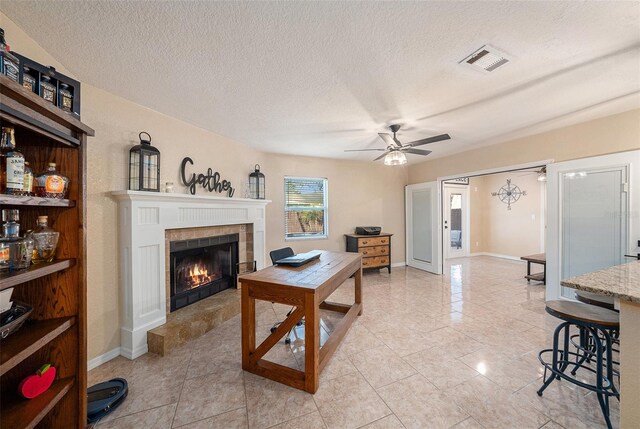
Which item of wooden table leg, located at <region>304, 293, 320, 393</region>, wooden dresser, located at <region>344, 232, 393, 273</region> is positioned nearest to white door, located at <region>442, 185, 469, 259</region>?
wooden dresser, located at <region>344, 232, 393, 273</region>

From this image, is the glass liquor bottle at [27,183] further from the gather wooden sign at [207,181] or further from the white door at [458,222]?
the white door at [458,222]

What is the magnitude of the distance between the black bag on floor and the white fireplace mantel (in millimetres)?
423

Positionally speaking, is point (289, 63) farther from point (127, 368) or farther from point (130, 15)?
point (127, 368)

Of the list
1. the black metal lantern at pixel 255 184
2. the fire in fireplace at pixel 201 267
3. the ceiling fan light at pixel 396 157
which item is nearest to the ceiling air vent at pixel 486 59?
the ceiling fan light at pixel 396 157

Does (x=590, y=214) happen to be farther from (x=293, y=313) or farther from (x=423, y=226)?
(x=293, y=313)

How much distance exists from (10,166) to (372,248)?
475cm

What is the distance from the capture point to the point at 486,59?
176 centimetres

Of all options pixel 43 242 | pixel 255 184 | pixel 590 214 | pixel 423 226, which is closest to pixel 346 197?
pixel 423 226

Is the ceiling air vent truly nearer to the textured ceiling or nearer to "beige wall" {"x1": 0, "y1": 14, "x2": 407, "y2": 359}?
the textured ceiling

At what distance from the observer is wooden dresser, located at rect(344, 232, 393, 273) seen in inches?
194

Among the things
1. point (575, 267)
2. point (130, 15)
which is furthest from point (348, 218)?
point (130, 15)

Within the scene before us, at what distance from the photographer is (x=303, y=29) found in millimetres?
1467

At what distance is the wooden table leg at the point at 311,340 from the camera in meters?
1.77

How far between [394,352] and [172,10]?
9.91 feet
